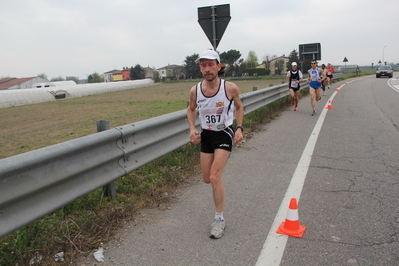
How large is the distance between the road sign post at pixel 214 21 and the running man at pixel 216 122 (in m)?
4.94

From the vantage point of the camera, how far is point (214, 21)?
8.43 meters

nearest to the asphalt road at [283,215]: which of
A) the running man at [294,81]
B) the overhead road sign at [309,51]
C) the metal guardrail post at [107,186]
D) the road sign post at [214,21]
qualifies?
the metal guardrail post at [107,186]

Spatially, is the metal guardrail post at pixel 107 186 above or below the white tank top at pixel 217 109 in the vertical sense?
below

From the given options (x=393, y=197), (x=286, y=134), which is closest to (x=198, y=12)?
(x=286, y=134)

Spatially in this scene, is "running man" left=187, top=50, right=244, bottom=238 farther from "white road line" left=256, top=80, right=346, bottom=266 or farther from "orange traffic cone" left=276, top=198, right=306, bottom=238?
"orange traffic cone" left=276, top=198, right=306, bottom=238

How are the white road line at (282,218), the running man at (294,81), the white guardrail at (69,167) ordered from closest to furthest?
the white guardrail at (69,167) < the white road line at (282,218) < the running man at (294,81)

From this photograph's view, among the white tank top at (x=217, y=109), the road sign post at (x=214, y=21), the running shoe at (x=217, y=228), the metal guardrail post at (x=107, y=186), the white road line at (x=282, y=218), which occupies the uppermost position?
the road sign post at (x=214, y=21)

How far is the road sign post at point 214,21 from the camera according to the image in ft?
27.4

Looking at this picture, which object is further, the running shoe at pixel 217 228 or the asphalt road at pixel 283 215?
the running shoe at pixel 217 228

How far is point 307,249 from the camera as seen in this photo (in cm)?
316

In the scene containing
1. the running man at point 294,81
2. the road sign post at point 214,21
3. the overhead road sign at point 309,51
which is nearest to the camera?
the road sign post at point 214,21

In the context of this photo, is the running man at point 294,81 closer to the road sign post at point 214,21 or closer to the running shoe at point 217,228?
the road sign post at point 214,21

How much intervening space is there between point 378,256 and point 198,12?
6853 mm

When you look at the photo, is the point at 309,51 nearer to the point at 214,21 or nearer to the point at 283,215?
the point at 214,21
